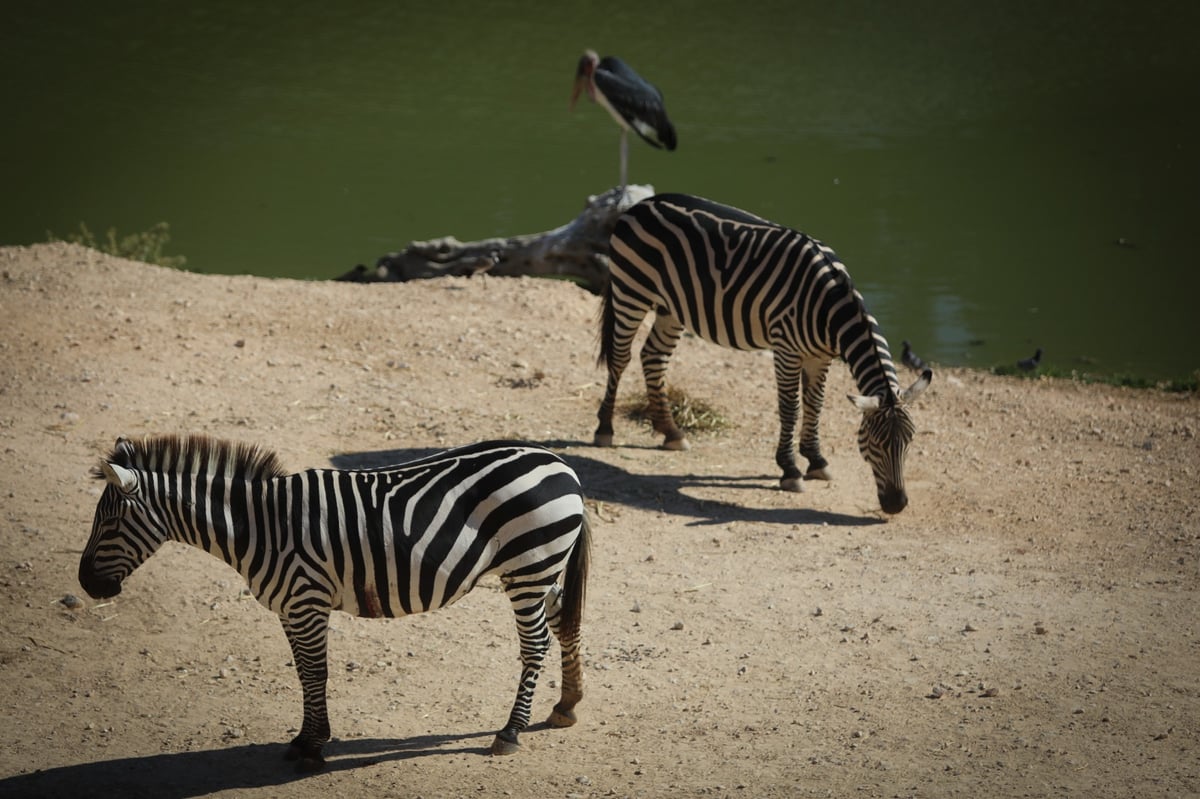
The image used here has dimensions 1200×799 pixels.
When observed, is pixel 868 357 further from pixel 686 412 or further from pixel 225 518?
pixel 225 518

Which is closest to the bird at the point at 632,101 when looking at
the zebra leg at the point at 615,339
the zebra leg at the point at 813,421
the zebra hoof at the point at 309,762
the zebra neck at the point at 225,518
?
the zebra leg at the point at 615,339

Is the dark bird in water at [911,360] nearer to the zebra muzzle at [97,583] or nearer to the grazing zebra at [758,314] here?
the grazing zebra at [758,314]

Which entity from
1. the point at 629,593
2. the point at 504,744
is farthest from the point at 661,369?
the point at 504,744

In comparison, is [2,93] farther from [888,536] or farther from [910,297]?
[888,536]

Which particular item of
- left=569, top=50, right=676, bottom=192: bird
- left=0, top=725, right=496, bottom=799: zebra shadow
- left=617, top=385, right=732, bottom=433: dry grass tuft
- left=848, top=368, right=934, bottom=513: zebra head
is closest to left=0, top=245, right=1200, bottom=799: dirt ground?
left=0, top=725, right=496, bottom=799: zebra shadow

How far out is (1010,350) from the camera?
43.0 feet

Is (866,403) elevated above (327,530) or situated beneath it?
elevated above

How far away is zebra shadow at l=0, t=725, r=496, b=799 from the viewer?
5168 mm

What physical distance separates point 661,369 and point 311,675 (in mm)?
4578

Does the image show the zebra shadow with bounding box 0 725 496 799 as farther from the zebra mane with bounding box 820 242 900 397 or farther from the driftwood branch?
the driftwood branch

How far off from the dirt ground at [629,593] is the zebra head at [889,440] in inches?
9.8

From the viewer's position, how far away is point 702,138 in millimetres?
19516

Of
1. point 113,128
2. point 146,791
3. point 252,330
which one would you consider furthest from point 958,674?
point 113,128

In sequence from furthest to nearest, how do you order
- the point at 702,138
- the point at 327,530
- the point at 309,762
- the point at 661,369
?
the point at 702,138, the point at 661,369, the point at 309,762, the point at 327,530
